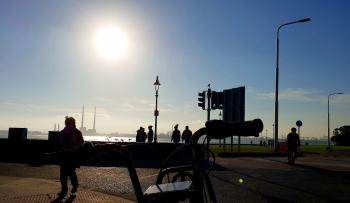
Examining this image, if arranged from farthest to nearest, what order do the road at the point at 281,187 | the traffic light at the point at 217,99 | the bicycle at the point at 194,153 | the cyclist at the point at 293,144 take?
1. the traffic light at the point at 217,99
2. the cyclist at the point at 293,144
3. the road at the point at 281,187
4. the bicycle at the point at 194,153

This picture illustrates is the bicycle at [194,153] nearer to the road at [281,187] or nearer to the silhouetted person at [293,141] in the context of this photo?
the road at [281,187]

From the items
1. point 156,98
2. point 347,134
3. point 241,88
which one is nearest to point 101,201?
point 241,88

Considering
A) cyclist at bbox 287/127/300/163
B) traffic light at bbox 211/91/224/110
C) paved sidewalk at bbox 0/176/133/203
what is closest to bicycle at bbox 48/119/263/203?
paved sidewalk at bbox 0/176/133/203

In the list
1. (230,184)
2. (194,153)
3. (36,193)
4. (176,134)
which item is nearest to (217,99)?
(176,134)

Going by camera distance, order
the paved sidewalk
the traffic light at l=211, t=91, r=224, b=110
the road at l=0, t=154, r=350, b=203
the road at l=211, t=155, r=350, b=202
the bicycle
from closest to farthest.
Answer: the bicycle < the paved sidewalk < the road at l=0, t=154, r=350, b=203 < the road at l=211, t=155, r=350, b=202 < the traffic light at l=211, t=91, r=224, b=110

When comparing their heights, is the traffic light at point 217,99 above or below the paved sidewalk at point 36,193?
above

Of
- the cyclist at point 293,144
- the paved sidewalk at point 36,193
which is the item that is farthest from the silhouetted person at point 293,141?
the paved sidewalk at point 36,193

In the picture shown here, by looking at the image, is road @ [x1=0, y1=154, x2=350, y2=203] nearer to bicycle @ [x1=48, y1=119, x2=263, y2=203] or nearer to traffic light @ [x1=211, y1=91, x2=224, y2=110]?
bicycle @ [x1=48, y1=119, x2=263, y2=203]

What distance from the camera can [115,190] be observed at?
1089 centimetres

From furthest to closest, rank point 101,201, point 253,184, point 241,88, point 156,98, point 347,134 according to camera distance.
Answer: point 347,134 → point 156,98 → point 241,88 → point 253,184 → point 101,201

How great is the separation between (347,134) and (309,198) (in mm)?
72527

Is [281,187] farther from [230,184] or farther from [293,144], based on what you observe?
[293,144]

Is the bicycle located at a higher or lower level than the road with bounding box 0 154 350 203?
higher

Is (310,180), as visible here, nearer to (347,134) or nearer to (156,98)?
(156,98)
